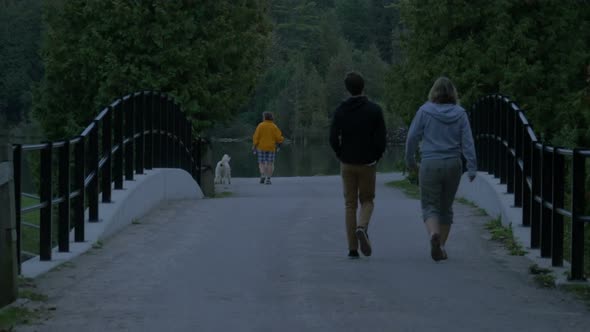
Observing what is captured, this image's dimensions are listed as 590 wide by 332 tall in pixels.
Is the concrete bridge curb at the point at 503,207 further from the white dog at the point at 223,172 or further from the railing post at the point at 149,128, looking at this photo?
the white dog at the point at 223,172

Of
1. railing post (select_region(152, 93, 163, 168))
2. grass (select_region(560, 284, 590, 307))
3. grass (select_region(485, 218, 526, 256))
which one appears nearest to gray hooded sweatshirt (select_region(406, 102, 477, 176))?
grass (select_region(485, 218, 526, 256))

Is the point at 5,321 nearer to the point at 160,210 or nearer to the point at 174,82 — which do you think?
the point at 160,210

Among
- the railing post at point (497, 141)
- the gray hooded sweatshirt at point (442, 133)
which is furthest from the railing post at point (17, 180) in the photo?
the railing post at point (497, 141)

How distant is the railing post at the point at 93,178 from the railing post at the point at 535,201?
4321 millimetres

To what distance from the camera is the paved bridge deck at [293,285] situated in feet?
24.2

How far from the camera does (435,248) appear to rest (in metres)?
10.2

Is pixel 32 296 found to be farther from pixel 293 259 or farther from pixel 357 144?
pixel 357 144

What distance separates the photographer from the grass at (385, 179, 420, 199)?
3015 centimetres

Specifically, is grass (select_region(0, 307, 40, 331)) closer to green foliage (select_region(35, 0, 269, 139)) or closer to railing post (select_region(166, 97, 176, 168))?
railing post (select_region(166, 97, 176, 168))

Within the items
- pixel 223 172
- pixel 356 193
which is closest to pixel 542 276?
pixel 356 193

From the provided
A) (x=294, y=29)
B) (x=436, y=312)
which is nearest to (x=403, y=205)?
(x=436, y=312)

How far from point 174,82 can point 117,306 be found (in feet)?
78.2

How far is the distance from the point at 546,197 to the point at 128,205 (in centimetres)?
536

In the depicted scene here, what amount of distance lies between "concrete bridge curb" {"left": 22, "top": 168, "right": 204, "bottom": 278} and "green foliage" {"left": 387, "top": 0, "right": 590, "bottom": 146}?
1285cm
